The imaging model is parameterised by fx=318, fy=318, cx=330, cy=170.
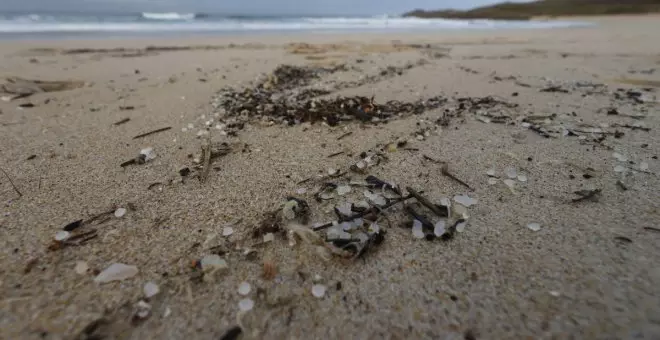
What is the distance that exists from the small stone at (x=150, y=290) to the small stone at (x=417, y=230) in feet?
2.93

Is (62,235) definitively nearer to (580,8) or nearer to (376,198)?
(376,198)

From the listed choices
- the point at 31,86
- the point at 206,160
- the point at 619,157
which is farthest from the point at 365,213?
the point at 31,86

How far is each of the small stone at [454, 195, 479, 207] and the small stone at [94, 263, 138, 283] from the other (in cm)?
128

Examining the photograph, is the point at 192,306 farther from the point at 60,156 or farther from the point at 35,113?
the point at 35,113

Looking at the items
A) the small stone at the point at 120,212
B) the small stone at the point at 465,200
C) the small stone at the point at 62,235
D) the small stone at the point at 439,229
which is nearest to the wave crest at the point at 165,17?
the small stone at the point at 120,212

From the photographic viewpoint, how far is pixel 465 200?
142 cm

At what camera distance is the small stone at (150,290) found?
964mm

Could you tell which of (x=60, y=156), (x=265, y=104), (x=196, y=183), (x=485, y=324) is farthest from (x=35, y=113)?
(x=485, y=324)

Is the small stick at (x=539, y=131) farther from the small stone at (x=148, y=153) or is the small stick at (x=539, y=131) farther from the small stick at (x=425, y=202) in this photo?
the small stone at (x=148, y=153)

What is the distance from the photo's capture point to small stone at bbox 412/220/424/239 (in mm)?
1207

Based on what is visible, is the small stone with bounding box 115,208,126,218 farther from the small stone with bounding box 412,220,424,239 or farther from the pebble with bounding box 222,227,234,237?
the small stone with bounding box 412,220,424,239

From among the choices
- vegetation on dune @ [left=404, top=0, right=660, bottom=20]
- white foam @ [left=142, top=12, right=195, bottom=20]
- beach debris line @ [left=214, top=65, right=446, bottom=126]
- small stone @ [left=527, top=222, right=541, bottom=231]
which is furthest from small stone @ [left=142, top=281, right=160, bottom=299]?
vegetation on dune @ [left=404, top=0, right=660, bottom=20]

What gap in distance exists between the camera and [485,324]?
864 millimetres

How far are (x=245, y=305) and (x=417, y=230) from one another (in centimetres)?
68
